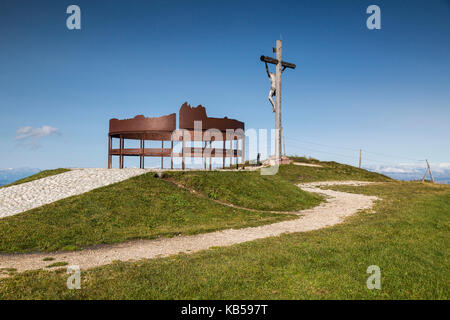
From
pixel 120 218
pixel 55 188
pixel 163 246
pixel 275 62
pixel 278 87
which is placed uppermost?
pixel 275 62

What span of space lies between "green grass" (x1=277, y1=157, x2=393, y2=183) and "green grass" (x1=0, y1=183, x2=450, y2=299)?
2442 centimetres

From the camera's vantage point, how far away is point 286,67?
34.2 m

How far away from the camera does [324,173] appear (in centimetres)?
3944

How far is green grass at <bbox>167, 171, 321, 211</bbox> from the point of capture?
1930cm

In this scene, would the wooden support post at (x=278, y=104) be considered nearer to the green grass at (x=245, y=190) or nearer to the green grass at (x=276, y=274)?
the green grass at (x=245, y=190)

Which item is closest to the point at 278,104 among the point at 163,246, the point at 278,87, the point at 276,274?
the point at 278,87

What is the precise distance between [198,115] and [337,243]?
17.5 m

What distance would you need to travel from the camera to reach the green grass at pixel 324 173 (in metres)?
35.3

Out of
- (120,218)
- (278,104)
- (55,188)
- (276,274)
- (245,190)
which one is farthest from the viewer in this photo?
(278,104)

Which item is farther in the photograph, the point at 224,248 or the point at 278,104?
the point at 278,104

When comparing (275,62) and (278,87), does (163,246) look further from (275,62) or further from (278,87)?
(275,62)

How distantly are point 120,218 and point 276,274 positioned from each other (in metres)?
9.46
